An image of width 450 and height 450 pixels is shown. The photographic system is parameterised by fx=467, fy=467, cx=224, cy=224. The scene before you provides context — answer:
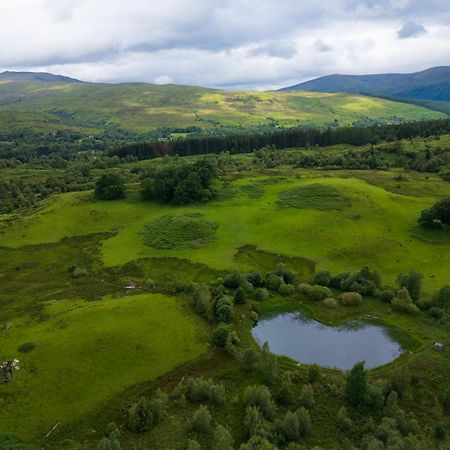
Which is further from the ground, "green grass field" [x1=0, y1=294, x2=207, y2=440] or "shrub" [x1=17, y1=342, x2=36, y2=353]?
"shrub" [x1=17, y1=342, x2=36, y2=353]

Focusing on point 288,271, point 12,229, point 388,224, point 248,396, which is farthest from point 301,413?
point 12,229

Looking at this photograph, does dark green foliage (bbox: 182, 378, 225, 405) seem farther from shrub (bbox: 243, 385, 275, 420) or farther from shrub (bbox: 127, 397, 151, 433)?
shrub (bbox: 127, 397, 151, 433)

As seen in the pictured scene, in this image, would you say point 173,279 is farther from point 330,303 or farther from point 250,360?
point 250,360

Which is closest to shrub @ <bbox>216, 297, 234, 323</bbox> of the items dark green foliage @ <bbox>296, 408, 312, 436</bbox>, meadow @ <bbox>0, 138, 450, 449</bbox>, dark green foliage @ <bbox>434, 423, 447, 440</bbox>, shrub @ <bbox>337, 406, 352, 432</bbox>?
meadow @ <bbox>0, 138, 450, 449</bbox>

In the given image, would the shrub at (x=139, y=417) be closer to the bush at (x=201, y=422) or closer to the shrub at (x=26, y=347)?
the bush at (x=201, y=422)

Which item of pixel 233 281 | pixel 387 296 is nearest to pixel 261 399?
pixel 233 281
